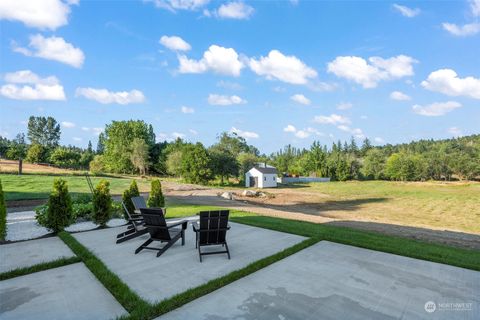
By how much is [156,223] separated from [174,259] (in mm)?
877

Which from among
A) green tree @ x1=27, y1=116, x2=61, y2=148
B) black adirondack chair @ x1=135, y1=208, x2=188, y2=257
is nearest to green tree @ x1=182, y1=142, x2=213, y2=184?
black adirondack chair @ x1=135, y1=208, x2=188, y2=257

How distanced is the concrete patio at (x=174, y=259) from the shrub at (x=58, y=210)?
2.28ft

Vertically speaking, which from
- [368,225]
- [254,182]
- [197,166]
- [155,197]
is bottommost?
[368,225]

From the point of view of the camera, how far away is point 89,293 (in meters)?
3.57

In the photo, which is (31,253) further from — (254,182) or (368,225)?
(254,182)

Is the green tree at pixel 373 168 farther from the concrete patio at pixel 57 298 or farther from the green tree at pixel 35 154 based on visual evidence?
the green tree at pixel 35 154

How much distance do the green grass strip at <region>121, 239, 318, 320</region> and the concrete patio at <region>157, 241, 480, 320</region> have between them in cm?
7

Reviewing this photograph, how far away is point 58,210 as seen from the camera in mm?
7008

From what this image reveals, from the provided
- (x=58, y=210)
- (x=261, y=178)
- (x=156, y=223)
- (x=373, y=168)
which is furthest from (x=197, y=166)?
(x=373, y=168)

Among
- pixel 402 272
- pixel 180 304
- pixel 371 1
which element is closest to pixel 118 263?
pixel 180 304

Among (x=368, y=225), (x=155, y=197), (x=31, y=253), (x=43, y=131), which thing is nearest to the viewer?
(x=31, y=253)

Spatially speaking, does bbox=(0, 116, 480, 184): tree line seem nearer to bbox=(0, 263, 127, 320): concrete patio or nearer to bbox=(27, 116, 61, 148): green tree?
bbox=(27, 116, 61, 148): green tree

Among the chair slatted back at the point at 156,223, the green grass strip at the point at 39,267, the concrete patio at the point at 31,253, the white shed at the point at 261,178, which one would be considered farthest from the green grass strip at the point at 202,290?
the white shed at the point at 261,178

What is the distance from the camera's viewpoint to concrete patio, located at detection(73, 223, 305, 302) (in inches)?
152
